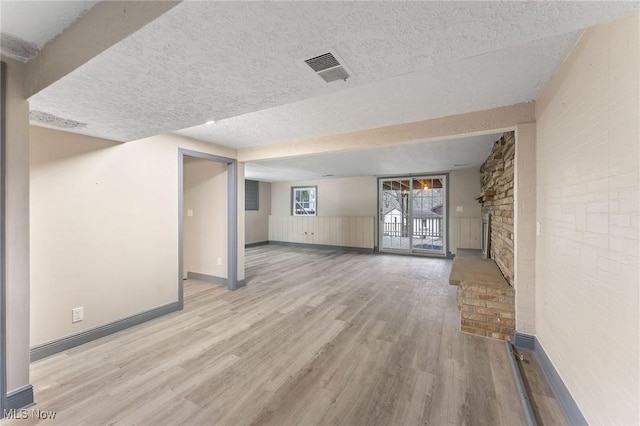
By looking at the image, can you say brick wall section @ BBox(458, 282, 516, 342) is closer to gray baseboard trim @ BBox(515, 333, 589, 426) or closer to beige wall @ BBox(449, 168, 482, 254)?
gray baseboard trim @ BBox(515, 333, 589, 426)

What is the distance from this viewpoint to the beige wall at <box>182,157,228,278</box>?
13.7 feet

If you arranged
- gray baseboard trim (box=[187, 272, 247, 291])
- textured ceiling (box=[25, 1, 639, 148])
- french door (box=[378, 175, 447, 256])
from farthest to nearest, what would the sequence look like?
french door (box=[378, 175, 447, 256]) → gray baseboard trim (box=[187, 272, 247, 291]) → textured ceiling (box=[25, 1, 639, 148])

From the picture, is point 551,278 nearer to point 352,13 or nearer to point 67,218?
point 352,13

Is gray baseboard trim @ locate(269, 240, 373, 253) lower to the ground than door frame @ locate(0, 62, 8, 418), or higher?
lower

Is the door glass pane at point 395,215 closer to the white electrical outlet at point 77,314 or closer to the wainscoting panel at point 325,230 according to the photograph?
the wainscoting panel at point 325,230

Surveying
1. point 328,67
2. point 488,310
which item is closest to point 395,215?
point 488,310

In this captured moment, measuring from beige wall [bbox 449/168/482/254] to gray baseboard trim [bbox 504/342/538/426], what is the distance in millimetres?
4528

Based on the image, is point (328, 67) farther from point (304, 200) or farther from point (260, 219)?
point (260, 219)

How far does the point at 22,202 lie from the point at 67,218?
82 cm

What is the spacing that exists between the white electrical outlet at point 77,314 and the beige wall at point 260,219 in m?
5.61

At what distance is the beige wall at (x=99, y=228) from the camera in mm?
2195

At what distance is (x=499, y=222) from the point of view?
11.4 feet

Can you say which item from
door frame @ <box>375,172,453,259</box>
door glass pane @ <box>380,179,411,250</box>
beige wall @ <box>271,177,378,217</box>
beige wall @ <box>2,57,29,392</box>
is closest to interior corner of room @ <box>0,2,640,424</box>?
beige wall @ <box>2,57,29,392</box>

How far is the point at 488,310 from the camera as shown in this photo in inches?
99.3
